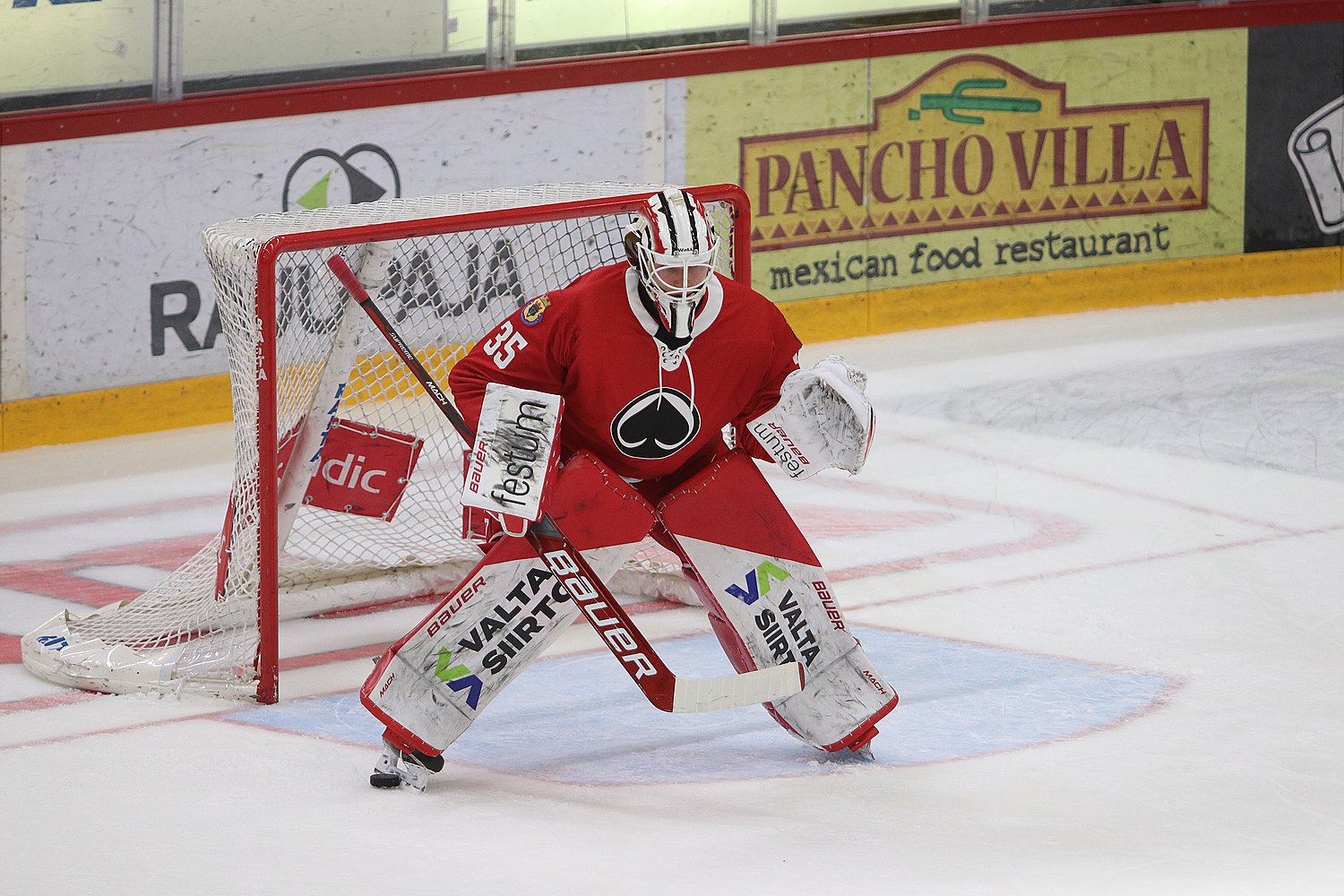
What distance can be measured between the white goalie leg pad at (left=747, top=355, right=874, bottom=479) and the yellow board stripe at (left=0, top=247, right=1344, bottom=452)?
3.58 m

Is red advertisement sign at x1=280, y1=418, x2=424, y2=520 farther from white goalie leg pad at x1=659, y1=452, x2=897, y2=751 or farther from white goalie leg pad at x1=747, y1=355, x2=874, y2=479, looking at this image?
white goalie leg pad at x1=747, y1=355, x2=874, y2=479

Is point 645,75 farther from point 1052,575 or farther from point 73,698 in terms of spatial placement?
point 73,698

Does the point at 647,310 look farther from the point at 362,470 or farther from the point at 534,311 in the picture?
the point at 362,470

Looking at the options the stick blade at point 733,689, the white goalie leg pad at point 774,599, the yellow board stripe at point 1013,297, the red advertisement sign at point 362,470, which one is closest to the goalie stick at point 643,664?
the stick blade at point 733,689

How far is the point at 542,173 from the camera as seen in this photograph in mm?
7465

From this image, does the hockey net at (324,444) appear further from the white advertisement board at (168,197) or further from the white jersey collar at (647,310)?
the white advertisement board at (168,197)

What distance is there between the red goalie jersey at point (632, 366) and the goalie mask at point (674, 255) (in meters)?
0.06

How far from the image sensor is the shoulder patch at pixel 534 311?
3.66m

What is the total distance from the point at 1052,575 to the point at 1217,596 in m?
0.44

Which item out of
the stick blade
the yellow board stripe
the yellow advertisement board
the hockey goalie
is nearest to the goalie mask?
the hockey goalie

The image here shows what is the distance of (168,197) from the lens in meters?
6.58

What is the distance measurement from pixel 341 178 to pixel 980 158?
2.93m

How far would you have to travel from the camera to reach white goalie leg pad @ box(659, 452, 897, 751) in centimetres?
376

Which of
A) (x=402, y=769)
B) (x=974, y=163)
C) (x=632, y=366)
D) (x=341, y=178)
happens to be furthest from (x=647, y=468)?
(x=974, y=163)
